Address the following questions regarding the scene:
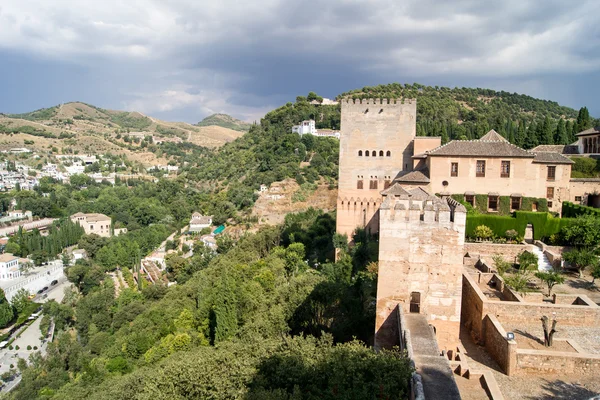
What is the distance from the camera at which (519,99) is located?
A: 100625 mm

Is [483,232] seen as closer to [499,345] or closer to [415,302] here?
[499,345]

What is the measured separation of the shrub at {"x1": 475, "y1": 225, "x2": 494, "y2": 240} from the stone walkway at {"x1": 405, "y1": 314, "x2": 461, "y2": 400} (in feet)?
46.2

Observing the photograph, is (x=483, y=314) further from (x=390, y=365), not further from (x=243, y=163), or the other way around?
(x=243, y=163)

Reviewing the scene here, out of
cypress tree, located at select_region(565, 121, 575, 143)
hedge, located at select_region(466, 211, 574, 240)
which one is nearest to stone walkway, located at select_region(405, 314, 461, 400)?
hedge, located at select_region(466, 211, 574, 240)

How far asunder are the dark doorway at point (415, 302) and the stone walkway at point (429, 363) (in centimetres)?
24

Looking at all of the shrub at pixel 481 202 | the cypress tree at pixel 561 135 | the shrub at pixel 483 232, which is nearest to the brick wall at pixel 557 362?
the shrub at pixel 483 232

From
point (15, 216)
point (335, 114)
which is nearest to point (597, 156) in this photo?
point (335, 114)

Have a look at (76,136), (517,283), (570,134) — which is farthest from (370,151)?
(76,136)

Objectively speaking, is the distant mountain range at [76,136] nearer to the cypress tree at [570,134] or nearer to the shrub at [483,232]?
the cypress tree at [570,134]

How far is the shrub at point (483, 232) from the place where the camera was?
22359 millimetres

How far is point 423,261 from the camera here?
10.2 meters

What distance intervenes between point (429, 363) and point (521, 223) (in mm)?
17602

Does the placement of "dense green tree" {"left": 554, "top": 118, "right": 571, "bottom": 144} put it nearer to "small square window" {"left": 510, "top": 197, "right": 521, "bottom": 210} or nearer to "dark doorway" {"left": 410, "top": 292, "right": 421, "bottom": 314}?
"small square window" {"left": 510, "top": 197, "right": 521, "bottom": 210}

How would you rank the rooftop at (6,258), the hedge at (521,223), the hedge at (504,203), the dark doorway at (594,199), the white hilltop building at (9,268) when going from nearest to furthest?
the hedge at (521,223), the hedge at (504,203), the dark doorway at (594,199), the white hilltop building at (9,268), the rooftop at (6,258)
